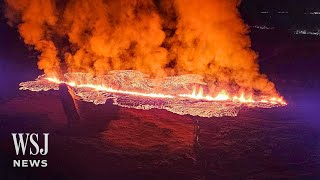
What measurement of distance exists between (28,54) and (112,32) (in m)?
11.5

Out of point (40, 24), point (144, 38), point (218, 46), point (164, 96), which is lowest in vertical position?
point (164, 96)

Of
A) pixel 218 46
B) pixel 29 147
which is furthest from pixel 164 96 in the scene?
pixel 29 147

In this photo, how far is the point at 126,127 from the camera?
32.3 ft

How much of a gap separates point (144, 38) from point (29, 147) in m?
7.15

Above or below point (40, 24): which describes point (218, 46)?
below

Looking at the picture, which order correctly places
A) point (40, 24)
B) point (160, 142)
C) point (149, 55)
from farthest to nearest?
point (149, 55) < point (40, 24) < point (160, 142)

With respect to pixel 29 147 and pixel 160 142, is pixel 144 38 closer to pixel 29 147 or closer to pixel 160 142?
pixel 160 142

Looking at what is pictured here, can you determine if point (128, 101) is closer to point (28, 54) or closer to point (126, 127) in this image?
point (126, 127)

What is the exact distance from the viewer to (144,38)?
13.9 meters

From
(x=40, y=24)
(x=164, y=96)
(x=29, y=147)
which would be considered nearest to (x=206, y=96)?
(x=164, y=96)

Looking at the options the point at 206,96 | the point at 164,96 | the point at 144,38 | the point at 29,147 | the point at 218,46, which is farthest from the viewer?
the point at 144,38

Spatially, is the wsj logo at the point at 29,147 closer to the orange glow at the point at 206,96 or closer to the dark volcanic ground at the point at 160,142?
the dark volcanic ground at the point at 160,142

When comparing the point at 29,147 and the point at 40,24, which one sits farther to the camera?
the point at 40,24

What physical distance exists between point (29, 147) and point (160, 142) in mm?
3112
